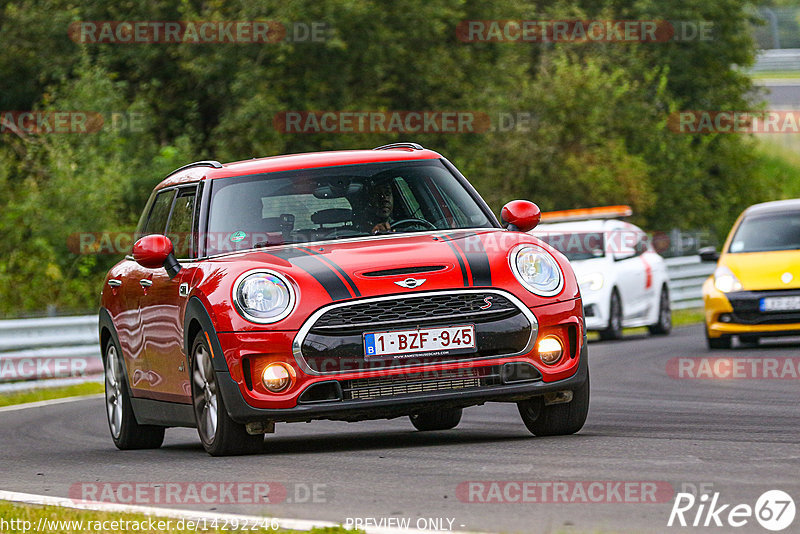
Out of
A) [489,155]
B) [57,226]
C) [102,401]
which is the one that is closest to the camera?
[102,401]

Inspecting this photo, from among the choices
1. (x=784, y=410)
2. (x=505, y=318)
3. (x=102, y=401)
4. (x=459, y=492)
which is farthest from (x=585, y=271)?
(x=459, y=492)

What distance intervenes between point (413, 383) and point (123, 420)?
9.49 feet

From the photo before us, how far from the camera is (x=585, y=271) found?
21.2m

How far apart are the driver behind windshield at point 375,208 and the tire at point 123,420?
84.8 inches

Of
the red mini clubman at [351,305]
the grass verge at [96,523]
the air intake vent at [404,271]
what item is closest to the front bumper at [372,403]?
the red mini clubman at [351,305]

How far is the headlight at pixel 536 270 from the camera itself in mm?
8055

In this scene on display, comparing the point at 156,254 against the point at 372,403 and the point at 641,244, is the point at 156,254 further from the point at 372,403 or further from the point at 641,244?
the point at 641,244

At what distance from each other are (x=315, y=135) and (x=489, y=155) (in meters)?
4.14

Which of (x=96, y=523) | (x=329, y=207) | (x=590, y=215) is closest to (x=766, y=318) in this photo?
(x=590, y=215)

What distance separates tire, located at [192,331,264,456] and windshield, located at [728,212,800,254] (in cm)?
1003

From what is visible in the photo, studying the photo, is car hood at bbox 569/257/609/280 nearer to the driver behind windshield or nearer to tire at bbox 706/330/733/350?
tire at bbox 706/330/733/350

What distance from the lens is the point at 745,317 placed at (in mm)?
16641

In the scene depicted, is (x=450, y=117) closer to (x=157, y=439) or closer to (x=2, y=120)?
(x=2, y=120)
